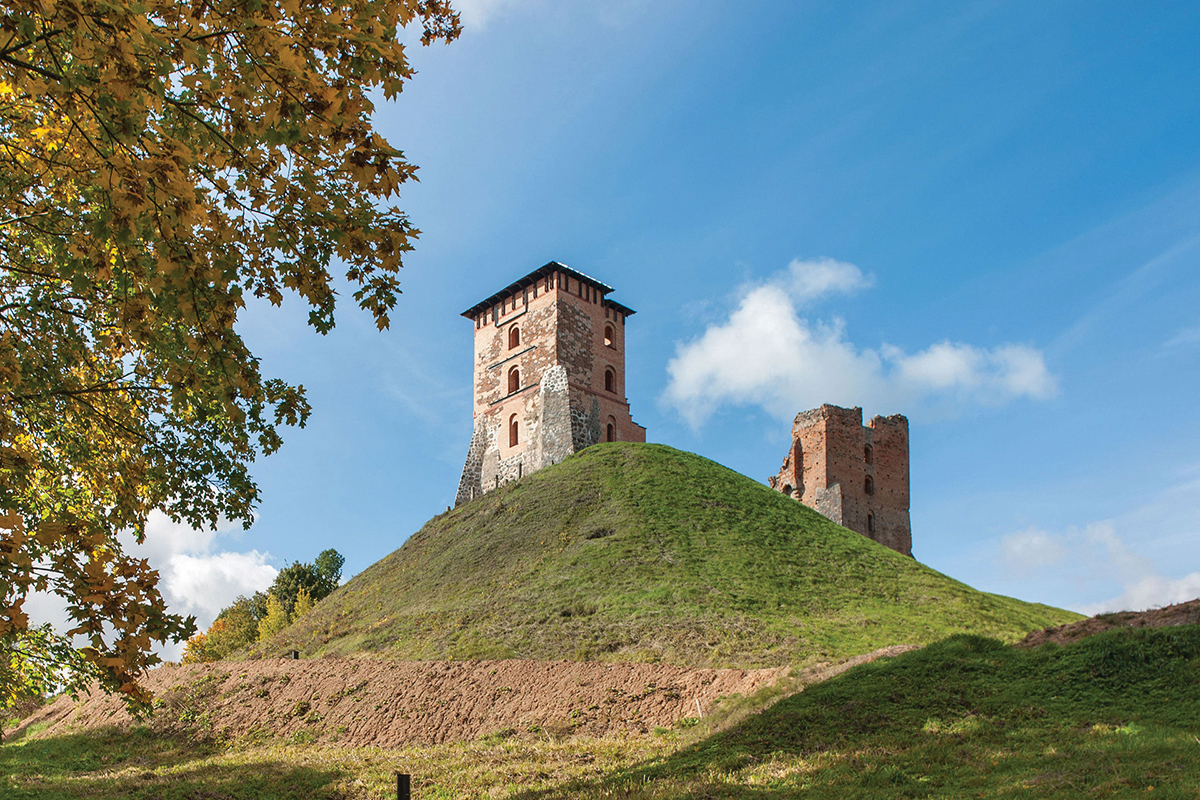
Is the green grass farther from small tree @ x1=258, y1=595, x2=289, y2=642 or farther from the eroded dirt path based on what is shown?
small tree @ x1=258, y1=595, x2=289, y2=642

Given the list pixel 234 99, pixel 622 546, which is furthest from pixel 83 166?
pixel 622 546

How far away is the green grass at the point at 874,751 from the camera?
30.5 feet

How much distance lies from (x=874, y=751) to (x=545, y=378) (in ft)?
104

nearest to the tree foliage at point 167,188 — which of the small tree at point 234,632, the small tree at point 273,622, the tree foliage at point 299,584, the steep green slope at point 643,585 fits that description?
Result: the steep green slope at point 643,585

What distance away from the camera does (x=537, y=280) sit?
1716 inches

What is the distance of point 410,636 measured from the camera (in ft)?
77.0

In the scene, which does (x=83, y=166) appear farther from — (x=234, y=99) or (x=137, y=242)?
(x=234, y=99)

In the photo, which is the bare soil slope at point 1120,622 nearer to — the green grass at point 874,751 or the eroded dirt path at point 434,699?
the green grass at point 874,751

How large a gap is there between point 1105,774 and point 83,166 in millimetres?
11037

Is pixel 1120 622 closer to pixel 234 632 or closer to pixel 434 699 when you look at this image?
pixel 434 699

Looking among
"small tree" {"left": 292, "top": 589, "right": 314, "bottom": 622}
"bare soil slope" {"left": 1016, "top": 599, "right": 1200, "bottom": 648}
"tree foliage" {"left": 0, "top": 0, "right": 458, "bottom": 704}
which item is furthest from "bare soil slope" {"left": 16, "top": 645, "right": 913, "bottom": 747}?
"small tree" {"left": 292, "top": 589, "right": 314, "bottom": 622}

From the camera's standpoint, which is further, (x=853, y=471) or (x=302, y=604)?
(x=853, y=471)

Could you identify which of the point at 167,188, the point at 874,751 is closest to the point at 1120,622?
the point at 874,751

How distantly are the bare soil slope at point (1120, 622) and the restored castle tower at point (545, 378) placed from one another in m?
27.0
